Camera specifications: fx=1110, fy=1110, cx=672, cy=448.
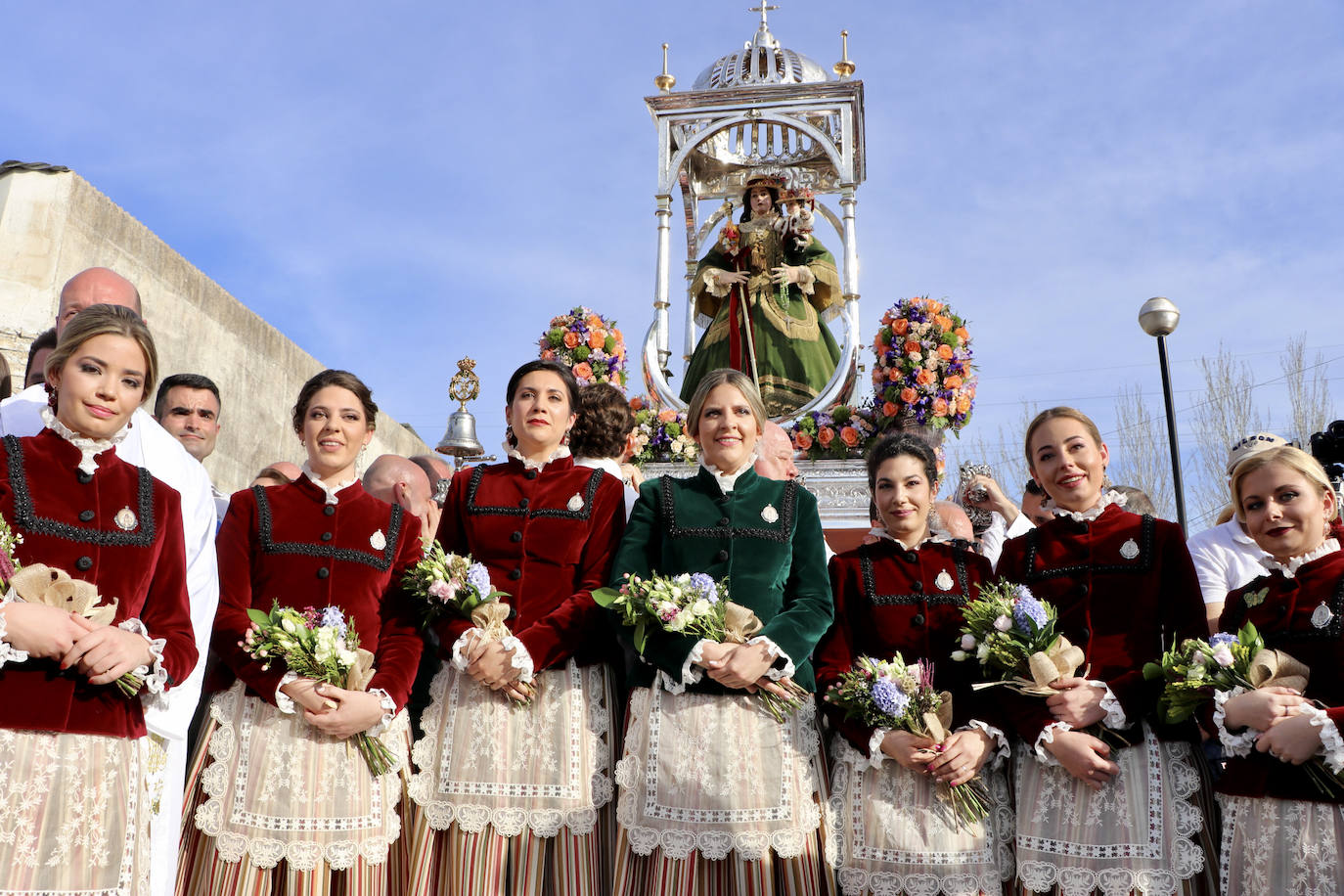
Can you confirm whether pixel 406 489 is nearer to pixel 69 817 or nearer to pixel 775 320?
pixel 69 817

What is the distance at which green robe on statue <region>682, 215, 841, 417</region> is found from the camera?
386 inches

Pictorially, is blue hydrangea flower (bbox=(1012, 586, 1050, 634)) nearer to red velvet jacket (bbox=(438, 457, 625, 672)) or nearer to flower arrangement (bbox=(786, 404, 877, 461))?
red velvet jacket (bbox=(438, 457, 625, 672))

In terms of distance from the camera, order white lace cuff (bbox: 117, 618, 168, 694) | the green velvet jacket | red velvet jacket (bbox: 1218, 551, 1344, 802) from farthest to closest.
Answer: the green velvet jacket, red velvet jacket (bbox: 1218, 551, 1344, 802), white lace cuff (bbox: 117, 618, 168, 694)

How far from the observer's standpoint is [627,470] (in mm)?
5262

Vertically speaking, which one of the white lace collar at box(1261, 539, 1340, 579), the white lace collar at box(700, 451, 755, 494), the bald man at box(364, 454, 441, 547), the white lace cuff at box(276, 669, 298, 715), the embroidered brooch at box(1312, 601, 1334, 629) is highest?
the bald man at box(364, 454, 441, 547)

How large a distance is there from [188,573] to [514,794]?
1.28 metres

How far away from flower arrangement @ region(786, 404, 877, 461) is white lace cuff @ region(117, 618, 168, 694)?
20.9 feet

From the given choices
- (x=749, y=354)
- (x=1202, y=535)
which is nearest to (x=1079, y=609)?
(x=1202, y=535)

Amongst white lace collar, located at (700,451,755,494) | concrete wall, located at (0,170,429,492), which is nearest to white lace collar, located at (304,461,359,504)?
white lace collar, located at (700,451,755,494)

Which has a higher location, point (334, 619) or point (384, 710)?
point (334, 619)

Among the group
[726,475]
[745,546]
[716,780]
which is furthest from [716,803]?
[726,475]

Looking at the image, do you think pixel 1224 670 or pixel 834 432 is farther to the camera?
pixel 834 432

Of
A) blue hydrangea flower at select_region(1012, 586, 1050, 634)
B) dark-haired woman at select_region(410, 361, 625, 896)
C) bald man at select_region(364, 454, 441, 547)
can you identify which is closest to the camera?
blue hydrangea flower at select_region(1012, 586, 1050, 634)

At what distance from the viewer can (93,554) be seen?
3.17 m
